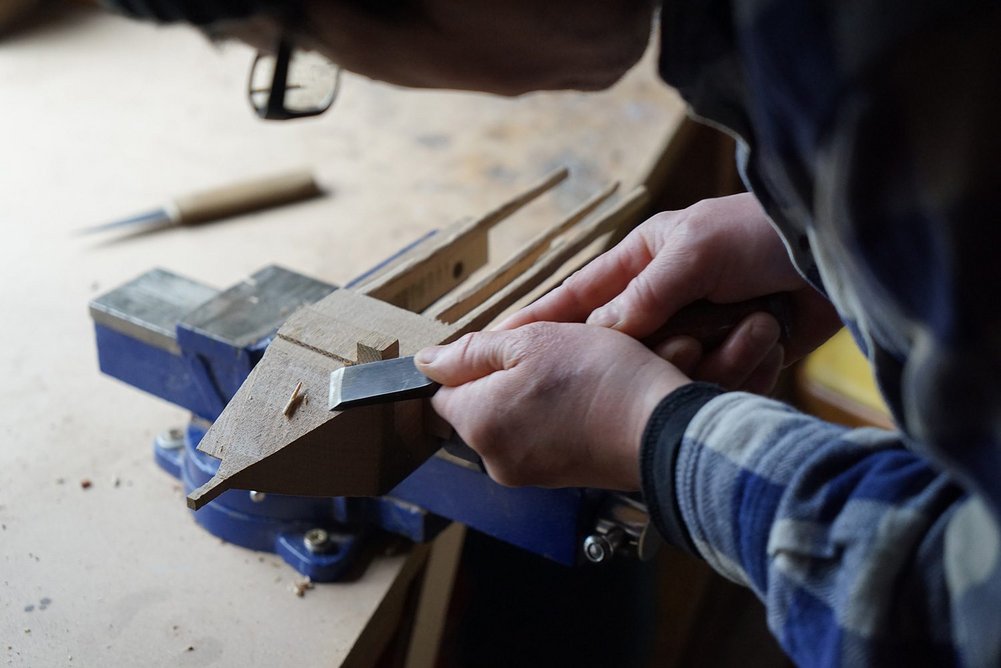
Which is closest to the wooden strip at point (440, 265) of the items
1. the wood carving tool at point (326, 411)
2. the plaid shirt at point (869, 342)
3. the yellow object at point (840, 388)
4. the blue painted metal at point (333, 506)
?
the wood carving tool at point (326, 411)

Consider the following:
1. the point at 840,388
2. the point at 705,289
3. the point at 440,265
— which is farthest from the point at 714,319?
the point at 840,388

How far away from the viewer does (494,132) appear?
1.65 m

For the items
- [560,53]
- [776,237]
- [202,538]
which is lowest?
[202,538]

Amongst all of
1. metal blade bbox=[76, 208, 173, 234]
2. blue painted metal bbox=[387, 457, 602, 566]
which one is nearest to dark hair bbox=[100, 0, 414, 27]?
blue painted metal bbox=[387, 457, 602, 566]

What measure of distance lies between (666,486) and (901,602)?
162 millimetres

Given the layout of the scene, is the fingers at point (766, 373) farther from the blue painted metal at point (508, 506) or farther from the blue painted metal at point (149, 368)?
the blue painted metal at point (149, 368)

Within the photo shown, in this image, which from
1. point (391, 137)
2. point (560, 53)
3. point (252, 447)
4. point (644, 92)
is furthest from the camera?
point (644, 92)

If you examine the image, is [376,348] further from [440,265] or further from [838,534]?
[838,534]

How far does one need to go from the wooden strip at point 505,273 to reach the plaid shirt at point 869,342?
279 mm

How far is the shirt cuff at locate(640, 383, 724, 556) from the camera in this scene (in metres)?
0.68

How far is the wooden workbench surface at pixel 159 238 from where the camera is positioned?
85 cm

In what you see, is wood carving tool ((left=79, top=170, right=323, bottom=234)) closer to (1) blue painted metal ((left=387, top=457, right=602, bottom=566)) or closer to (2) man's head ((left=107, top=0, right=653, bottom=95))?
(1) blue painted metal ((left=387, top=457, right=602, bottom=566))

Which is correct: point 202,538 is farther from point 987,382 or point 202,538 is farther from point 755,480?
point 987,382

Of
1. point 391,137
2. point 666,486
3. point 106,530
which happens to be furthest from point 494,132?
point 666,486
